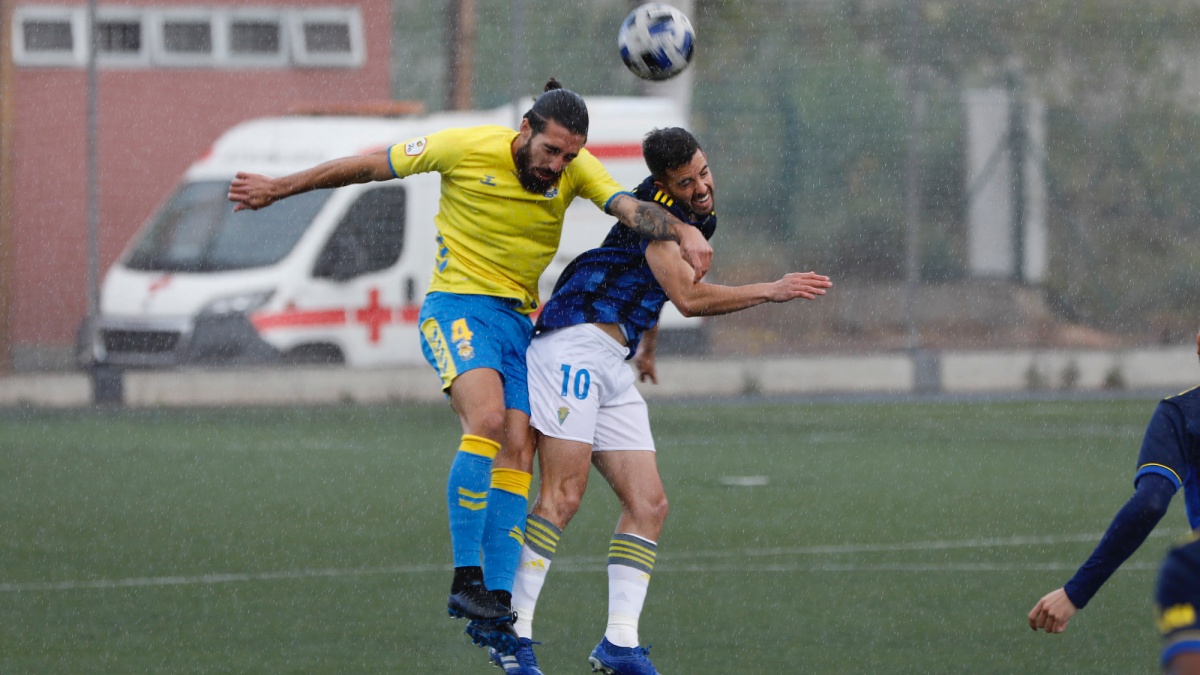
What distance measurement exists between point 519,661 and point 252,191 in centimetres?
183

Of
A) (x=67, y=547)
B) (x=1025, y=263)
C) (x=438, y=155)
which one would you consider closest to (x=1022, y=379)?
(x=1025, y=263)

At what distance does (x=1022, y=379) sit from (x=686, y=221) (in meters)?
11.8

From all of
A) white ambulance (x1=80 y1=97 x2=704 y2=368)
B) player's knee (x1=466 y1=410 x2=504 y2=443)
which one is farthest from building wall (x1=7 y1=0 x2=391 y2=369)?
player's knee (x1=466 y1=410 x2=504 y2=443)

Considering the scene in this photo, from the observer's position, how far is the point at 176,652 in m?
6.46

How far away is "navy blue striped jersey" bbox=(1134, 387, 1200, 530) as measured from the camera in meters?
4.29

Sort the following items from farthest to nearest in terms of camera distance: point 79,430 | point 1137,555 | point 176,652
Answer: point 79,430 → point 1137,555 → point 176,652

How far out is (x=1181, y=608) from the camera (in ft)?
9.61

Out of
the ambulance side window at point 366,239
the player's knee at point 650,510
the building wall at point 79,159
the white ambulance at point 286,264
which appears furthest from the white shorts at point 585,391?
the building wall at point 79,159

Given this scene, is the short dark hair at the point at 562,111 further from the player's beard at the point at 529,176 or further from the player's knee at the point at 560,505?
the player's knee at the point at 560,505

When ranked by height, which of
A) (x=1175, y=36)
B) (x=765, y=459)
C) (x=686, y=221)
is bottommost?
(x=765, y=459)

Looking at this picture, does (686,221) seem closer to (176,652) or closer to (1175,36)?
(176,652)

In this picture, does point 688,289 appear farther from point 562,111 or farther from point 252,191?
point 252,191

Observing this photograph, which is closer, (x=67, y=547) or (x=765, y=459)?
(x=67, y=547)

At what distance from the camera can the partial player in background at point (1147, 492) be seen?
→ 427cm
